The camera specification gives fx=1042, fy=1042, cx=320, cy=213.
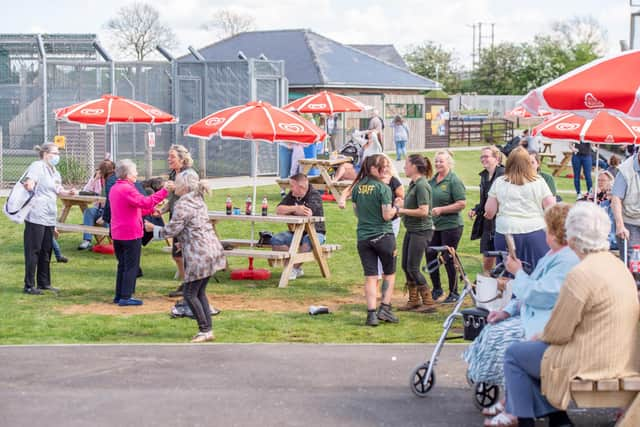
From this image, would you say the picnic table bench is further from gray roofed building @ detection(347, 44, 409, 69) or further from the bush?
gray roofed building @ detection(347, 44, 409, 69)

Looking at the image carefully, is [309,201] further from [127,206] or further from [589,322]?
[589,322]

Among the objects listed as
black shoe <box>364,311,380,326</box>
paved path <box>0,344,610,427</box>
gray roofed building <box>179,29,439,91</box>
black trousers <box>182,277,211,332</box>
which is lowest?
paved path <box>0,344,610,427</box>

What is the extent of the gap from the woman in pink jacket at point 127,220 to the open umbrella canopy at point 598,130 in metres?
6.04

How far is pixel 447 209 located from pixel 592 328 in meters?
5.65

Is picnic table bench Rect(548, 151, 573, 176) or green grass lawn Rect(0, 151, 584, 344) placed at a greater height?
picnic table bench Rect(548, 151, 573, 176)

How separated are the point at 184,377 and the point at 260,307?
3.55m

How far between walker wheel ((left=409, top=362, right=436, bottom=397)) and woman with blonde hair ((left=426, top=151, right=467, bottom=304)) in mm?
4007

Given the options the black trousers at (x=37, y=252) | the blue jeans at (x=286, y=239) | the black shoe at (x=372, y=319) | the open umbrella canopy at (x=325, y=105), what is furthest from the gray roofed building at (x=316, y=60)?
the black shoe at (x=372, y=319)

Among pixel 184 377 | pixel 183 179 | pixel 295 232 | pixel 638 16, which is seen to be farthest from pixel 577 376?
pixel 638 16

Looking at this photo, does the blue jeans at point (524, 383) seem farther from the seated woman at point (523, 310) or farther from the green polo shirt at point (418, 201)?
the green polo shirt at point (418, 201)

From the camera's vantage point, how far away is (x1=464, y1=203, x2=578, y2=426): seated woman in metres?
6.40

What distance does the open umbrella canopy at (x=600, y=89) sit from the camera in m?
7.43

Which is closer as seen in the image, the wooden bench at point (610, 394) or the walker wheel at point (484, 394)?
the wooden bench at point (610, 394)

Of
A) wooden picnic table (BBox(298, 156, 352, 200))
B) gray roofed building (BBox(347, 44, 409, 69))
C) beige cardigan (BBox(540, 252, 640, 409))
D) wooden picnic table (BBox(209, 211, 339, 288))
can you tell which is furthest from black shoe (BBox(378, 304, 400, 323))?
gray roofed building (BBox(347, 44, 409, 69))
